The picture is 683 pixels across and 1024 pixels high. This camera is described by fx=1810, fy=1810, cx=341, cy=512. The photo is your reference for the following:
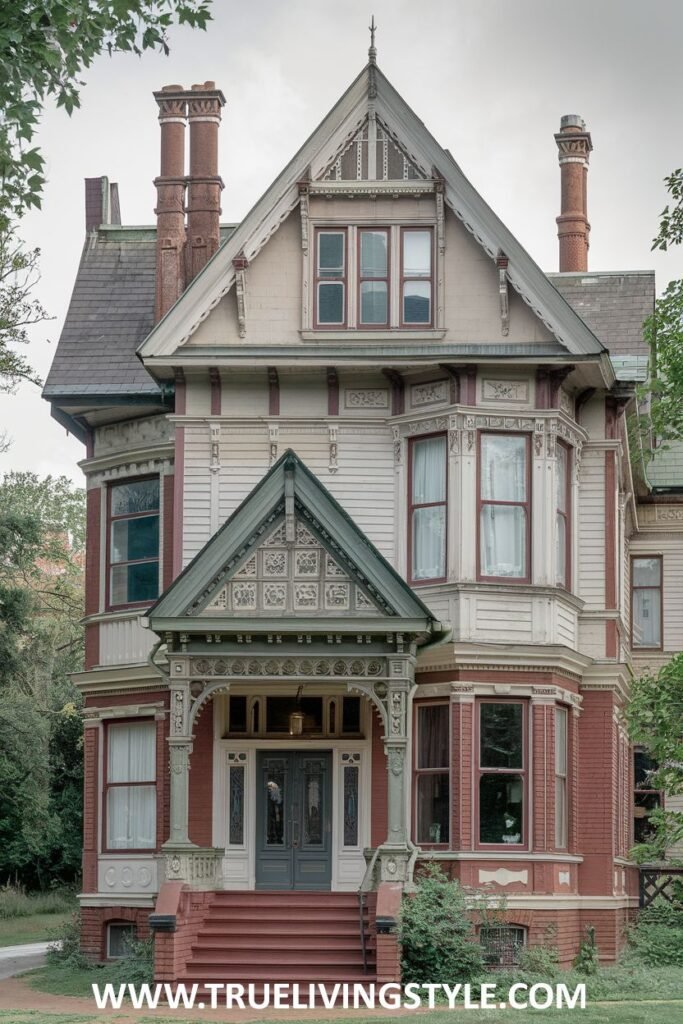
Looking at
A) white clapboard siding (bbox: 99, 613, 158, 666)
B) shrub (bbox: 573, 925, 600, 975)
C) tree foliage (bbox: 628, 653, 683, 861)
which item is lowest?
shrub (bbox: 573, 925, 600, 975)

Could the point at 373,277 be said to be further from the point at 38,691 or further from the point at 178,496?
the point at 38,691

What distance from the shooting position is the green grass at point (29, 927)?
39.7 m

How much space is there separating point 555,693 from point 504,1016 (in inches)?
286

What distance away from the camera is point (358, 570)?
24.9 m

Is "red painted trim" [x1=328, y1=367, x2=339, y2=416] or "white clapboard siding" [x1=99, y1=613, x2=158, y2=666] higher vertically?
"red painted trim" [x1=328, y1=367, x2=339, y2=416]

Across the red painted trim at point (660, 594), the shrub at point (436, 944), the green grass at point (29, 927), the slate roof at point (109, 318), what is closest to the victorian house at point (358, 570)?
the slate roof at point (109, 318)

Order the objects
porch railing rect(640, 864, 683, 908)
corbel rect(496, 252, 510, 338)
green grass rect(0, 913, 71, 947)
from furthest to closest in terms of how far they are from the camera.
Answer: green grass rect(0, 913, 71, 947) < porch railing rect(640, 864, 683, 908) < corbel rect(496, 252, 510, 338)

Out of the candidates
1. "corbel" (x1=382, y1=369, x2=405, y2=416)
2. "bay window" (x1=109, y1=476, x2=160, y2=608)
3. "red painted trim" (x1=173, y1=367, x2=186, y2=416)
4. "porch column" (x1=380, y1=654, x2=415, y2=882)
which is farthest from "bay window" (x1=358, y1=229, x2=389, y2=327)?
"porch column" (x1=380, y1=654, x2=415, y2=882)

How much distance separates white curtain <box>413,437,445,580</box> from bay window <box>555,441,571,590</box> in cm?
178

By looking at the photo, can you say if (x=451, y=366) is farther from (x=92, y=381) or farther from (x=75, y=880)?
(x=75, y=880)

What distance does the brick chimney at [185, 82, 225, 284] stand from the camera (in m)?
30.2

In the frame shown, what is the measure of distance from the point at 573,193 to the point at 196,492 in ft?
38.3

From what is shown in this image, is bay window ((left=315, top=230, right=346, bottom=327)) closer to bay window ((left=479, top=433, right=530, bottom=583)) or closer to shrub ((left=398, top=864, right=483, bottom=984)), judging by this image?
bay window ((left=479, top=433, right=530, bottom=583))

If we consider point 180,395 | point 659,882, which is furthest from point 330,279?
point 659,882
